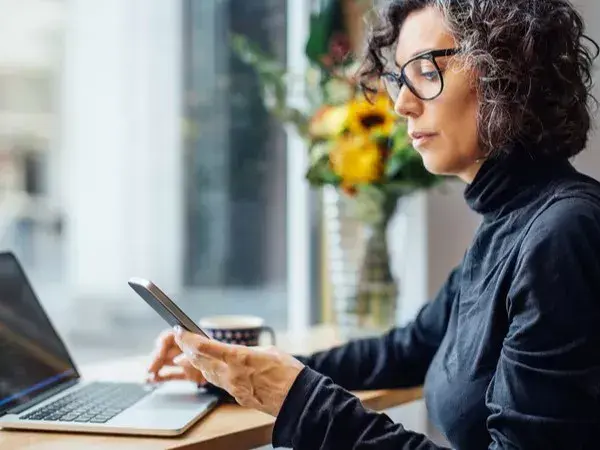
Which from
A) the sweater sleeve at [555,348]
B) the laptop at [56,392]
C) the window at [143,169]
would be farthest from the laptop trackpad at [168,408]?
the window at [143,169]

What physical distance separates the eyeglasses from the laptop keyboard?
574 mm

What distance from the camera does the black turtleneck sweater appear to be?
0.81m

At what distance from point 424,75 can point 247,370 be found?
45cm

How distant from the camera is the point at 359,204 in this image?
1.59 m

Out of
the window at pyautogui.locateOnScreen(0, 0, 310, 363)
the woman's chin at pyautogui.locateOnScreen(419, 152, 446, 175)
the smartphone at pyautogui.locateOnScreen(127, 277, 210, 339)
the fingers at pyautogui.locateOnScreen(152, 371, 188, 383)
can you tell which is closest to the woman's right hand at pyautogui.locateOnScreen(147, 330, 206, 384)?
the fingers at pyautogui.locateOnScreen(152, 371, 188, 383)

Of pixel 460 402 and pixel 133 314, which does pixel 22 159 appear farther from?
pixel 460 402

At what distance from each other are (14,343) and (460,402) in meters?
0.61

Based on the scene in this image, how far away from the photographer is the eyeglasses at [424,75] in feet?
3.30

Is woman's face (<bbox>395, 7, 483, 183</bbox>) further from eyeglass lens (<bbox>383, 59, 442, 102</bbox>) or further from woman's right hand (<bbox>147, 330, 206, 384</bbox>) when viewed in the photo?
woman's right hand (<bbox>147, 330, 206, 384</bbox>)

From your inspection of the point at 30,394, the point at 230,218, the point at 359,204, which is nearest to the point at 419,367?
the point at 359,204

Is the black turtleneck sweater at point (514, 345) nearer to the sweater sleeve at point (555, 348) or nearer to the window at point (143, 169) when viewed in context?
the sweater sleeve at point (555, 348)

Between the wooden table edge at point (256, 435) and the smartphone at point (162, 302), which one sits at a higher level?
the smartphone at point (162, 302)

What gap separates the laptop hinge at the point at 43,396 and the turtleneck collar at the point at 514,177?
0.65 meters

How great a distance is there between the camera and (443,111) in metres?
1.01
